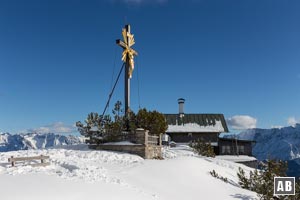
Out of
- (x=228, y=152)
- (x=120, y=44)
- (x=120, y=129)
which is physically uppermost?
(x=120, y=44)

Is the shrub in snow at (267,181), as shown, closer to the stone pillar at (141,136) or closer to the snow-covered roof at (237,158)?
the stone pillar at (141,136)

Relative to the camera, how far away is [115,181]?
1698cm

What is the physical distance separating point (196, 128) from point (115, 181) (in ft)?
119

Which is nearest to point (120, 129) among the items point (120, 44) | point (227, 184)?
point (120, 44)

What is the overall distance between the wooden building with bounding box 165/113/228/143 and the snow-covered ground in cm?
2700

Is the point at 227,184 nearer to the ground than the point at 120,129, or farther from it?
nearer to the ground

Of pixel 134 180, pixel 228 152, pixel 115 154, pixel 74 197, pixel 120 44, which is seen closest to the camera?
pixel 74 197

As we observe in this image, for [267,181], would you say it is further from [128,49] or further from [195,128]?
[195,128]

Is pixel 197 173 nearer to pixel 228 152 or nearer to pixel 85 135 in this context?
pixel 85 135

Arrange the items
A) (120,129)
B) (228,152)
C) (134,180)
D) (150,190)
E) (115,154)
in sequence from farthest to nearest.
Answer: (228,152)
(120,129)
(115,154)
(134,180)
(150,190)

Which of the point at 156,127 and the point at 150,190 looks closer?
the point at 150,190

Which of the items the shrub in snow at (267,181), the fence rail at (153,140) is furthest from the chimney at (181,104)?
the shrub in snow at (267,181)

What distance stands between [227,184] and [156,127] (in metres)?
10.4

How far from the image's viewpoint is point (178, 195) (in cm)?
1731
